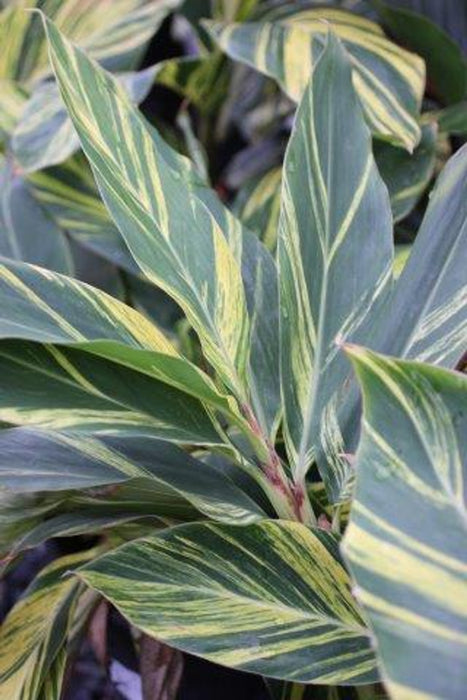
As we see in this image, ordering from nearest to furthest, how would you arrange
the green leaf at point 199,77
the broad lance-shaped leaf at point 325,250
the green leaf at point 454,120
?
the broad lance-shaped leaf at point 325,250
the green leaf at point 454,120
the green leaf at point 199,77

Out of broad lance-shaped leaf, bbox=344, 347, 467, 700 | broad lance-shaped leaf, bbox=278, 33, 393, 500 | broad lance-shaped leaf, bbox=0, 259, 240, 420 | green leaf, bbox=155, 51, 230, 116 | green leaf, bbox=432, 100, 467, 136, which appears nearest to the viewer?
broad lance-shaped leaf, bbox=344, 347, 467, 700

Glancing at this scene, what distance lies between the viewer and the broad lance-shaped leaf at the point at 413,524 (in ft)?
1.21

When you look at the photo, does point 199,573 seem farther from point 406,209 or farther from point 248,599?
point 406,209

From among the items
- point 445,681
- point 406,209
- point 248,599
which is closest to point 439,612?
point 445,681

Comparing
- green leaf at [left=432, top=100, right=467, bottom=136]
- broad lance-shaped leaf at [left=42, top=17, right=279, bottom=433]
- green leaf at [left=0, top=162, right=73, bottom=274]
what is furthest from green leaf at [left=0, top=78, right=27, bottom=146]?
green leaf at [left=432, top=100, right=467, bottom=136]

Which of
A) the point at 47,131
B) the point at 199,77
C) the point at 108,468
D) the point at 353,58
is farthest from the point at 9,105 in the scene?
the point at 108,468

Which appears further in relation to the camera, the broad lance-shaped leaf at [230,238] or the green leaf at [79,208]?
the green leaf at [79,208]

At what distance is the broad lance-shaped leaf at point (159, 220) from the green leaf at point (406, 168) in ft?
1.17

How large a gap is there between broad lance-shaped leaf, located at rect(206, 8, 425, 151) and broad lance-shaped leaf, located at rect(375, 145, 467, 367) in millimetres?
271

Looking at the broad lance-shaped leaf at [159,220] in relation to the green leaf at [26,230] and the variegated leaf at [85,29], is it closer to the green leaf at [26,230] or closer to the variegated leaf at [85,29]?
the green leaf at [26,230]

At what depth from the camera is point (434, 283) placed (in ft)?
2.13

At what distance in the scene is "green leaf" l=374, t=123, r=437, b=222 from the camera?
984mm

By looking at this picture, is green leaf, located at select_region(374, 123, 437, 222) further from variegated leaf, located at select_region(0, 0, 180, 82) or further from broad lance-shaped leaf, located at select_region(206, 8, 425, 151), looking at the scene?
variegated leaf, located at select_region(0, 0, 180, 82)

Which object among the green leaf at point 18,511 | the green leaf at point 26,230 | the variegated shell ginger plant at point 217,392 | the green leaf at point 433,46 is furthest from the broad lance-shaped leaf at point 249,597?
the green leaf at point 433,46
